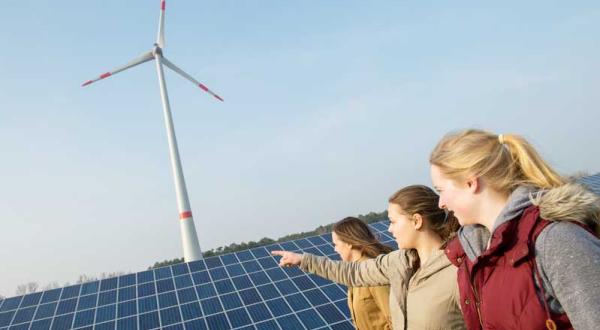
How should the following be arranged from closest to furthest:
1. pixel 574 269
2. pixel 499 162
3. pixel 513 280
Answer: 1. pixel 574 269
2. pixel 513 280
3. pixel 499 162

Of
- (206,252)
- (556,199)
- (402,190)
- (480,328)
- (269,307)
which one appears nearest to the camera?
(556,199)

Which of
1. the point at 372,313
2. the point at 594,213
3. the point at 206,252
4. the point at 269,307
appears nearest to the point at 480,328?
the point at 594,213

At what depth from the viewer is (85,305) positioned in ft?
46.6

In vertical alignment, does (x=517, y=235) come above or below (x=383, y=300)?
above

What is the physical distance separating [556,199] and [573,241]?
0.19m

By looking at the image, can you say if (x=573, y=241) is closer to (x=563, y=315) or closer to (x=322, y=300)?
(x=563, y=315)

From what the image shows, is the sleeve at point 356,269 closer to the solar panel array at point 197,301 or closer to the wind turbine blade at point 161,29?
the solar panel array at point 197,301

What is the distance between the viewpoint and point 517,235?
2092 millimetres

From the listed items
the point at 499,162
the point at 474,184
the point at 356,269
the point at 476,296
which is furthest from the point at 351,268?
the point at 499,162

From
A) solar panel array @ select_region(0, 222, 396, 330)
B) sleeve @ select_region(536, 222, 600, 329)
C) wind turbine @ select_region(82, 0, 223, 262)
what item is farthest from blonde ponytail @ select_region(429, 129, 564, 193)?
wind turbine @ select_region(82, 0, 223, 262)

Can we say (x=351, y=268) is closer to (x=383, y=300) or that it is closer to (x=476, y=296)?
(x=383, y=300)

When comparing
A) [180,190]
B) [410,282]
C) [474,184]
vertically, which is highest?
[474,184]

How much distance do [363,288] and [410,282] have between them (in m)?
1.13

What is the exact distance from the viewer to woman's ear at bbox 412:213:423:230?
375 cm
